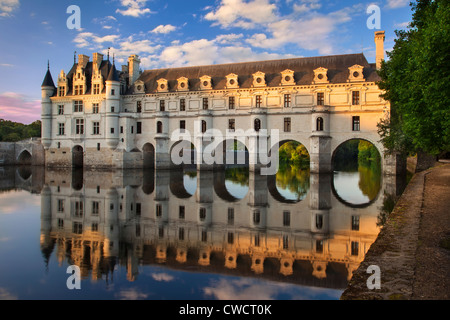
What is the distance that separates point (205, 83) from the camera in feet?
127

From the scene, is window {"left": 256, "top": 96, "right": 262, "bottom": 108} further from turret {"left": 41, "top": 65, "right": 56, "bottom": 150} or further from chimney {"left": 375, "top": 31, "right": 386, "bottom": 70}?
turret {"left": 41, "top": 65, "right": 56, "bottom": 150}

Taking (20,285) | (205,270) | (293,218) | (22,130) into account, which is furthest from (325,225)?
(22,130)

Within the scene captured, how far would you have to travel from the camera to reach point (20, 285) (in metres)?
7.33

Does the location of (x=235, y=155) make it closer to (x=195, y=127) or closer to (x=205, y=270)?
(x=195, y=127)

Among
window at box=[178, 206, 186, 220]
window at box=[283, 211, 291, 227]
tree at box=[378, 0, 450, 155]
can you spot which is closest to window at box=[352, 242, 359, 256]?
window at box=[283, 211, 291, 227]

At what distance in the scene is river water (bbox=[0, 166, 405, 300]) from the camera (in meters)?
7.21

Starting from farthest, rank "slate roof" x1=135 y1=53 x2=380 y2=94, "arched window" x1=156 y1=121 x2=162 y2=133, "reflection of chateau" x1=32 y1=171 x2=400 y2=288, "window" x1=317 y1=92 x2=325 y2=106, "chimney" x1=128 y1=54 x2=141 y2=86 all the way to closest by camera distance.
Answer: "chimney" x1=128 y1=54 x2=141 y2=86
"arched window" x1=156 y1=121 x2=162 y2=133
"slate roof" x1=135 y1=53 x2=380 y2=94
"window" x1=317 y1=92 x2=325 y2=106
"reflection of chateau" x1=32 y1=171 x2=400 y2=288

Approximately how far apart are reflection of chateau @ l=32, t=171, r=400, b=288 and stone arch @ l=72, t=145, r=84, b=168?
25470mm

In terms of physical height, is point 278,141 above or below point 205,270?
above

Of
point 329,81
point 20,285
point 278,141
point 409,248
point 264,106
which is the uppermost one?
point 329,81

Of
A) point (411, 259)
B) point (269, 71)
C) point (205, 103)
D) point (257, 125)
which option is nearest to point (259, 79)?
point (269, 71)

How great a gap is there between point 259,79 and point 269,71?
7.17 feet

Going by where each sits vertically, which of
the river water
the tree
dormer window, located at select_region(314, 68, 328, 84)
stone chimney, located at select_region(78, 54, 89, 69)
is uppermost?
stone chimney, located at select_region(78, 54, 89, 69)

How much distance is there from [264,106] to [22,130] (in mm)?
53600
